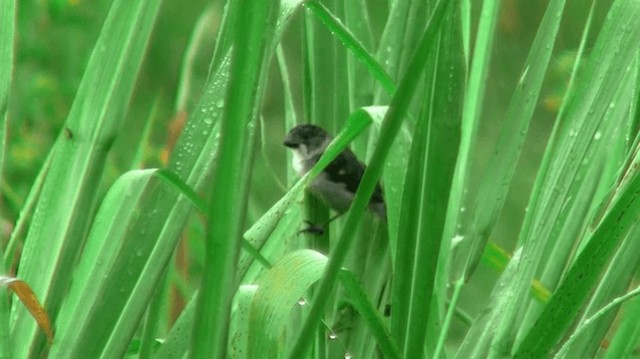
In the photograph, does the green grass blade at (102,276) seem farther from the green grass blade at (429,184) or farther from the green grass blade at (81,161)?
the green grass blade at (429,184)

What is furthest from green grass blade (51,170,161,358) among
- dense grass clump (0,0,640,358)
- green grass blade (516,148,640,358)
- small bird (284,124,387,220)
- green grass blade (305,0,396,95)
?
small bird (284,124,387,220)

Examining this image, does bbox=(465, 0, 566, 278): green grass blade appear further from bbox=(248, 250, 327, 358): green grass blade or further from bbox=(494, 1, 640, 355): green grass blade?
bbox=(248, 250, 327, 358): green grass blade

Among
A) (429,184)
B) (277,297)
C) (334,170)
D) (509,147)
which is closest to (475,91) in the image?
(509,147)

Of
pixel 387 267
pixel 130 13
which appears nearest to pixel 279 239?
pixel 387 267

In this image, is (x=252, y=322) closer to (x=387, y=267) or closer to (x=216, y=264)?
(x=216, y=264)

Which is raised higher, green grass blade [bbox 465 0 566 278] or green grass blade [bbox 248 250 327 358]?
green grass blade [bbox 465 0 566 278]

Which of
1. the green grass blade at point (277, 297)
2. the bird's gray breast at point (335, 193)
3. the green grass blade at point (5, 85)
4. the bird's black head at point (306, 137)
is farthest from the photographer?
the bird's gray breast at point (335, 193)

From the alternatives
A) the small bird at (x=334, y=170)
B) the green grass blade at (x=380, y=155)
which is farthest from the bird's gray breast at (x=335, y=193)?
the green grass blade at (x=380, y=155)
